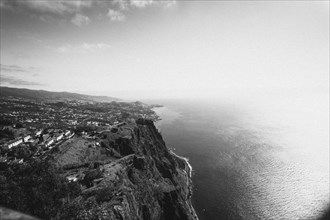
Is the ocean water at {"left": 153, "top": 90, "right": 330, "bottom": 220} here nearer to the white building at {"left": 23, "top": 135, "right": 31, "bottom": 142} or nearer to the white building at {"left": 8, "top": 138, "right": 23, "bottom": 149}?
the white building at {"left": 8, "top": 138, "right": 23, "bottom": 149}

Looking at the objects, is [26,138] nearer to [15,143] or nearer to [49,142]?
[15,143]

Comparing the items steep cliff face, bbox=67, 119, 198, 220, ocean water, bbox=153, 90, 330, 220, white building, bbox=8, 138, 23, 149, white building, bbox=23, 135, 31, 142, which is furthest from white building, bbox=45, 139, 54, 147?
ocean water, bbox=153, 90, 330, 220

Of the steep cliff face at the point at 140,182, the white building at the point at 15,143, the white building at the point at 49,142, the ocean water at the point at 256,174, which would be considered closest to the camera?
the steep cliff face at the point at 140,182

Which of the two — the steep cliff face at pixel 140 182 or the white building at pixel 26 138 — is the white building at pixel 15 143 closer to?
the white building at pixel 26 138

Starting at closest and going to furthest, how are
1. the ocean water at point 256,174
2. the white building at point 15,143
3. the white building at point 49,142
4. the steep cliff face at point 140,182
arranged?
the steep cliff face at point 140,182, the ocean water at point 256,174, the white building at point 15,143, the white building at point 49,142

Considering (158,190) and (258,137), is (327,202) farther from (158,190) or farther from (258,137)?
(258,137)

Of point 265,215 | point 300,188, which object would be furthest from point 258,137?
point 265,215

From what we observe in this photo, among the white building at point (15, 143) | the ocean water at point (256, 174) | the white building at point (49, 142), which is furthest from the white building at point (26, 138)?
the ocean water at point (256, 174)

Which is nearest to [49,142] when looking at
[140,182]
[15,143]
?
[15,143]
